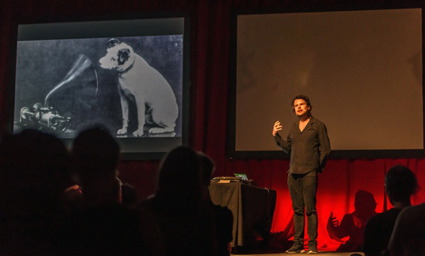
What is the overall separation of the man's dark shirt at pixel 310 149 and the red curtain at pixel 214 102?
1.05 metres

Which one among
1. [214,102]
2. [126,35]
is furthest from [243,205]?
[126,35]

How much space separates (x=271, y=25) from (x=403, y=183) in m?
4.20

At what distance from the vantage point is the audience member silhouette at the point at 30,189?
1.46 m

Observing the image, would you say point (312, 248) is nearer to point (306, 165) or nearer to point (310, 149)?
point (306, 165)

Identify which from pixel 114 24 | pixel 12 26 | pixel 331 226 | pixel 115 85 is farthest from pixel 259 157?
pixel 12 26

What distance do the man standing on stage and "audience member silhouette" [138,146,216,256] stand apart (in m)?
3.34

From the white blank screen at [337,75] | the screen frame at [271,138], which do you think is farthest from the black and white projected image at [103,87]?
the white blank screen at [337,75]

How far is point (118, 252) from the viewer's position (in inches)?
55.9

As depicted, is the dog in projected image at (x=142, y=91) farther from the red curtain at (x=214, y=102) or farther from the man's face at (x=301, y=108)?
the man's face at (x=301, y=108)

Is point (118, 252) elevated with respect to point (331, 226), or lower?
elevated

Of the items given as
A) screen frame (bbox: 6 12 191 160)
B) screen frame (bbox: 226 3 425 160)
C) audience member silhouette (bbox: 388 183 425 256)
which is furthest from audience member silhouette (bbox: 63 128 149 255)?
screen frame (bbox: 6 12 191 160)

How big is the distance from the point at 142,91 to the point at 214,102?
2.84 ft

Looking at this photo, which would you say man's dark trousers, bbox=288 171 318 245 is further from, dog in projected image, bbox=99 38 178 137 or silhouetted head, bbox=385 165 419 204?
silhouetted head, bbox=385 165 419 204

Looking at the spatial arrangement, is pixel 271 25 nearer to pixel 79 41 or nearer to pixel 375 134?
pixel 375 134
